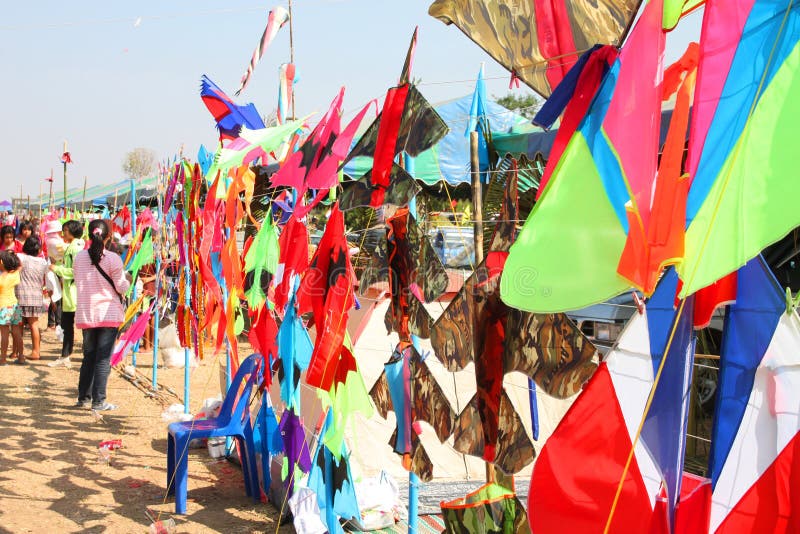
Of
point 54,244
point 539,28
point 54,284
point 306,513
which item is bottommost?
point 306,513

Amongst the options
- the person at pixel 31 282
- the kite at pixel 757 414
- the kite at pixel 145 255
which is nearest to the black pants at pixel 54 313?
the person at pixel 31 282

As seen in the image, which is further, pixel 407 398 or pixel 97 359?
pixel 97 359

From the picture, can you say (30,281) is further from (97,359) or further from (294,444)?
(294,444)

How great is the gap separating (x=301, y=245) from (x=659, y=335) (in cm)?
186

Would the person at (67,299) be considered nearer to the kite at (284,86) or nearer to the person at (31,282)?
the person at (31,282)

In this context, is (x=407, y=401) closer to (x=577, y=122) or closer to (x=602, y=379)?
(x=602, y=379)

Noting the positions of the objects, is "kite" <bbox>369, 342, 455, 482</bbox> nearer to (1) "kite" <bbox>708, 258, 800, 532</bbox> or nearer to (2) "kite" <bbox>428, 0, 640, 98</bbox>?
(2) "kite" <bbox>428, 0, 640, 98</bbox>

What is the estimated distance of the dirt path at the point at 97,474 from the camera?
13.1 ft

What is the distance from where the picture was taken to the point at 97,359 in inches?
238

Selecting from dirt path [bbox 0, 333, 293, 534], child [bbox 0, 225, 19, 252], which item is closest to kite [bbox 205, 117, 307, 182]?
dirt path [bbox 0, 333, 293, 534]

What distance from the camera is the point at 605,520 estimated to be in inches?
60.7

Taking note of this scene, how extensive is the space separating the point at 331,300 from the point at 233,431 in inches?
69.7

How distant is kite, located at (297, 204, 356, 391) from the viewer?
2768mm

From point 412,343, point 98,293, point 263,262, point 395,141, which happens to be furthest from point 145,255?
point 395,141
